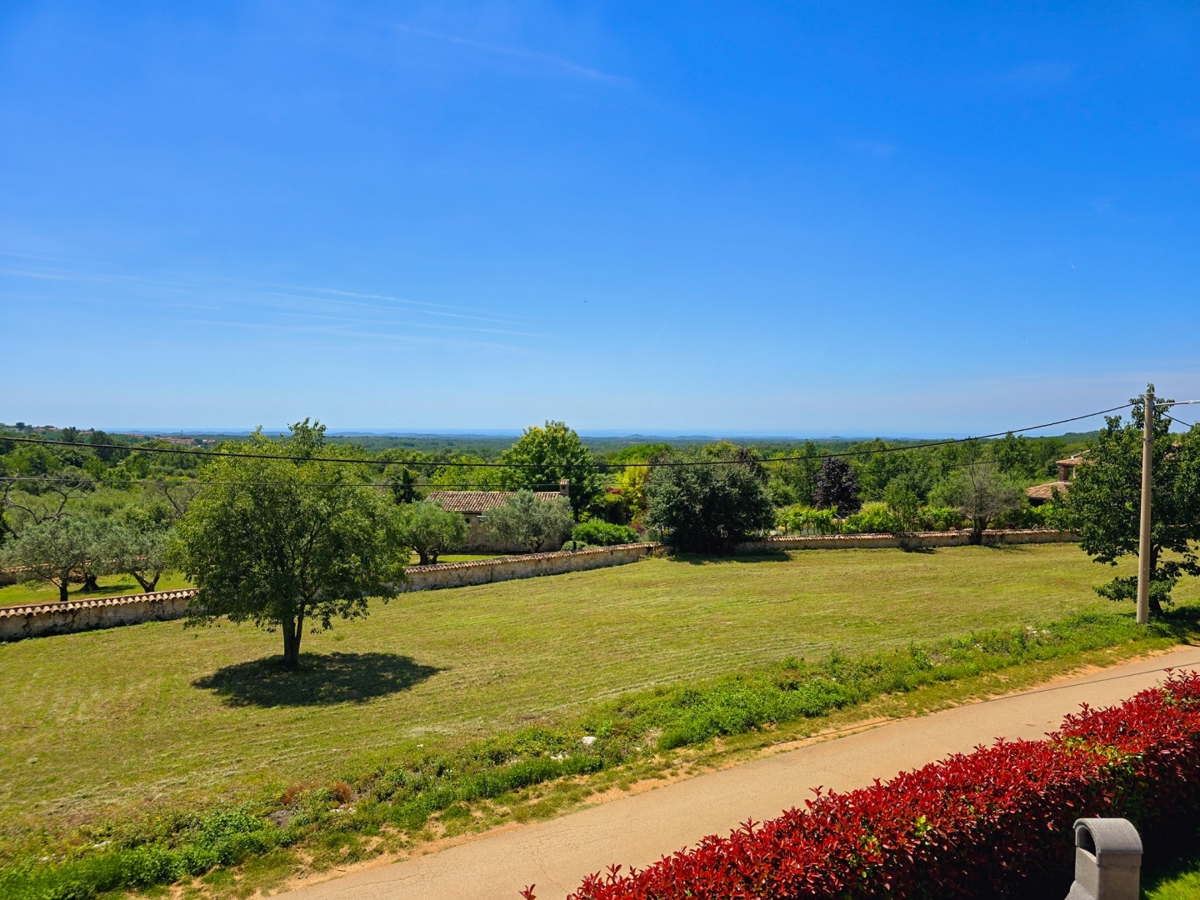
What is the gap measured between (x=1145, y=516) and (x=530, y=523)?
30.3m

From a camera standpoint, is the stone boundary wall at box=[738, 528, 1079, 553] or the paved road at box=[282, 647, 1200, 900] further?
the stone boundary wall at box=[738, 528, 1079, 553]

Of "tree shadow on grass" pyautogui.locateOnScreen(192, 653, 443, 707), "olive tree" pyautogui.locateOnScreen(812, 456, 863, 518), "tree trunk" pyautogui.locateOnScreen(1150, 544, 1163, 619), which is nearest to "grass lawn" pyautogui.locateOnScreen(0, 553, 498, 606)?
"tree shadow on grass" pyautogui.locateOnScreen(192, 653, 443, 707)

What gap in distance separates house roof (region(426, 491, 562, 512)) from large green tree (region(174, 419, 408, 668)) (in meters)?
29.9

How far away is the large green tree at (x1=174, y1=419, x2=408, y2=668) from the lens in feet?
53.2

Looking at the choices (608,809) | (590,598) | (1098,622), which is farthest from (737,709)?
(590,598)

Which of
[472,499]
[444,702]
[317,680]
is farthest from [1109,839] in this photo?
[472,499]

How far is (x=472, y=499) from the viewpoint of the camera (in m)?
49.9

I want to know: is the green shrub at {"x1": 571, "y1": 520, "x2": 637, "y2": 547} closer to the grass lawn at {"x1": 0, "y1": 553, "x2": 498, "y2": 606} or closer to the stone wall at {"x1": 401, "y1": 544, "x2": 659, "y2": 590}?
the stone wall at {"x1": 401, "y1": 544, "x2": 659, "y2": 590}

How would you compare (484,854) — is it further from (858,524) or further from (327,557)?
(858,524)

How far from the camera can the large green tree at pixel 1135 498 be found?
51.5 ft

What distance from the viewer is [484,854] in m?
7.12

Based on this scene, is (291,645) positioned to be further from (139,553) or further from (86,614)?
(139,553)

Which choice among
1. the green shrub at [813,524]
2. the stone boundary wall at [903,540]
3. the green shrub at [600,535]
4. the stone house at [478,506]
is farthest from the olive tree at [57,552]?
the green shrub at [813,524]

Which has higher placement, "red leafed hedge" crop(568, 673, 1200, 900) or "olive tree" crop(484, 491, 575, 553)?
"red leafed hedge" crop(568, 673, 1200, 900)
